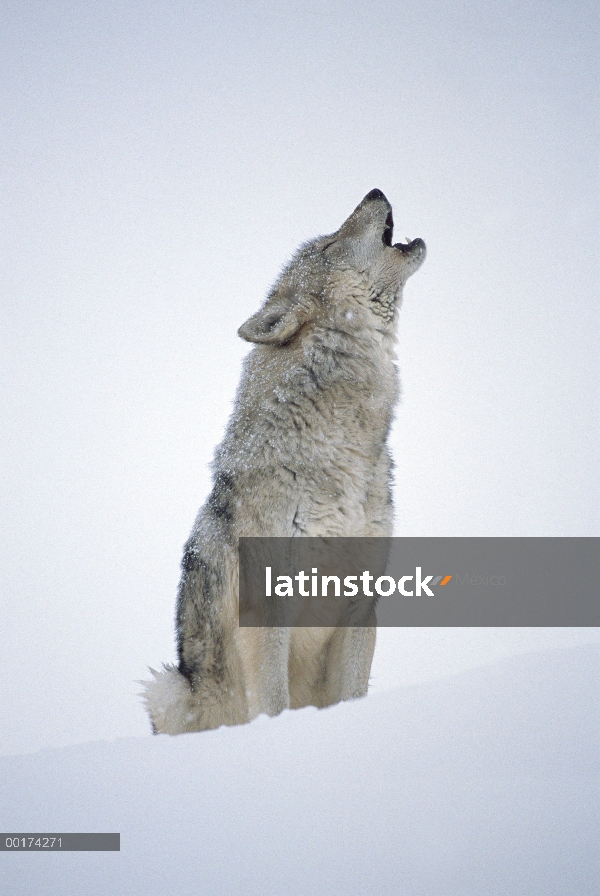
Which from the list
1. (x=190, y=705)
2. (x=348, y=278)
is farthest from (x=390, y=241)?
(x=190, y=705)

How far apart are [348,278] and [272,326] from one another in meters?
0.60

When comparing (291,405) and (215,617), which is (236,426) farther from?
(215,617)

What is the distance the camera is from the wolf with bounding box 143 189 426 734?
4004 mm

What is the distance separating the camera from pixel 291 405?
425 cm

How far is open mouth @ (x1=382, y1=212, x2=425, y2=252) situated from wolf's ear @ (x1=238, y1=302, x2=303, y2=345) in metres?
0.80

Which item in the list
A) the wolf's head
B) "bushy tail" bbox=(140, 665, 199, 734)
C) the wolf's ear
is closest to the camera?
"bushy tail" bbox=(140, 665, 199, 734)

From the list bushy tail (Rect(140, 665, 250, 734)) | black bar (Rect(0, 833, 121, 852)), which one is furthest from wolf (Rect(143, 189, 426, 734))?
black bar (Rect(0, 833, 121, 852))

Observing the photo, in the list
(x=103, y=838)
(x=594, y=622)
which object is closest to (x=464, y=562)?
(x=594, y=622)

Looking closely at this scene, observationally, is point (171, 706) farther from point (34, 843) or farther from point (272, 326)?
point (272, 326)

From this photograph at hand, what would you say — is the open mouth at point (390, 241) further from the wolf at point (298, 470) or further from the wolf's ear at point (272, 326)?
the wolf's ear at point (272, 326)

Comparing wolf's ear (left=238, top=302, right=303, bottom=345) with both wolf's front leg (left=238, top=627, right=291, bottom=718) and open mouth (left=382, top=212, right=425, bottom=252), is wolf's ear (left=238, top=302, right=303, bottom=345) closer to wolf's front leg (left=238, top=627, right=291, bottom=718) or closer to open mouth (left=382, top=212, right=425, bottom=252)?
open mouth (left=382, top=212, right=425, bottom=252)

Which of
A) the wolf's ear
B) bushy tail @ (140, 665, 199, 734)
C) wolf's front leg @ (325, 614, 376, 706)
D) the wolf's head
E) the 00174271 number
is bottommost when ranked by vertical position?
the 00174271 number

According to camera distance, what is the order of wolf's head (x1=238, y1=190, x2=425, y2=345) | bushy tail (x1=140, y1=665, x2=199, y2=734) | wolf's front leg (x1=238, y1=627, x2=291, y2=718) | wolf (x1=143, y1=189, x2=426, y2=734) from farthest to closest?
wolf's head (x1=238, y1=190, x2=425, y2=345) < bushy tail (x1=140, y1=665, x2=199, y2=734) < wolf (x1=143, y1=189, x2=426, y2=734) < wolf's front leg (x1=238, y1=627, x2=291, y2=718)

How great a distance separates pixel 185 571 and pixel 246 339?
1473 mm
